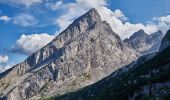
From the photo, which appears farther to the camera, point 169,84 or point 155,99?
point 169,84

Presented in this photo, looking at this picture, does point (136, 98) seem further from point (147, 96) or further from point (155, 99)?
point (155, 99)

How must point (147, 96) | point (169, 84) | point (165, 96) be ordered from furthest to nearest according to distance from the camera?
point (169, 84)
point (147, 96)
point (165, 96)

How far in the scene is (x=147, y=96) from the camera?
18125 cm

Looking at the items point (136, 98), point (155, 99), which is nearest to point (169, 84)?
point (136, 98)

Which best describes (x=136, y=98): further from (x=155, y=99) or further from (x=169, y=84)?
(x=155, y=99)

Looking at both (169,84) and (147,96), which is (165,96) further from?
(169,84)

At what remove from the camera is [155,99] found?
158875mm

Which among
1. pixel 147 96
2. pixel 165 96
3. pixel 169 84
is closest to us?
pixel 165 96

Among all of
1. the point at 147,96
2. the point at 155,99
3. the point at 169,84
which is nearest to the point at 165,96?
the point at 155,99

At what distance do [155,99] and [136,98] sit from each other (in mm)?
40238

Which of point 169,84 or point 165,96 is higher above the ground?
point 169,84

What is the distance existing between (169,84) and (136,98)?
18.8 meters

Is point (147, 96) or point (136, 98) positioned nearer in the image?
point (147, 96)

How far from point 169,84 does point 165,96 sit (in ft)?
135
